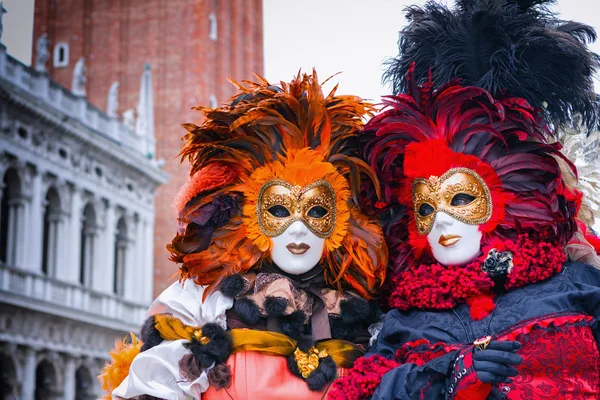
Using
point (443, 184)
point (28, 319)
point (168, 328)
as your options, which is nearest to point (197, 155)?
point (168, 328)

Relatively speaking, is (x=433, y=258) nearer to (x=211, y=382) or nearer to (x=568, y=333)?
(x=568, y=333)

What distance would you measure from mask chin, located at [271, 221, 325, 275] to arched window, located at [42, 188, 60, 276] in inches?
514

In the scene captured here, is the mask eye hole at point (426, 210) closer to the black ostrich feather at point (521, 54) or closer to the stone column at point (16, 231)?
the black ostrich feather at point (521, 54)

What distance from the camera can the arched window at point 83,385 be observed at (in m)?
16.5

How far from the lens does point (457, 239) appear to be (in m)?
3.34

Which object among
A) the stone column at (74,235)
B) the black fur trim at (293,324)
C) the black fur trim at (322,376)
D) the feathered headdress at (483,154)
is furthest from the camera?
the stone column at (74,235)

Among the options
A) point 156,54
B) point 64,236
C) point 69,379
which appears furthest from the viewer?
point 156,54

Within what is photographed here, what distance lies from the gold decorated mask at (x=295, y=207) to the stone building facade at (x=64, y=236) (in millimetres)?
11504

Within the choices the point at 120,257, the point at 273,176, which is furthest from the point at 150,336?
the point at 120,257

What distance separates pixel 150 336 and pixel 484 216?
57.9 inches

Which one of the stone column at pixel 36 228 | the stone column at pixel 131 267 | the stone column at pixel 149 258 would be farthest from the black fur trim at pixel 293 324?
the stone column at pixel 149 258

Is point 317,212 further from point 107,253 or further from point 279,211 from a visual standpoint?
point 107,253

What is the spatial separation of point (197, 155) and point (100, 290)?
46.4 ft

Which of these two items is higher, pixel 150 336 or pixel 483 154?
pixel 483 154
